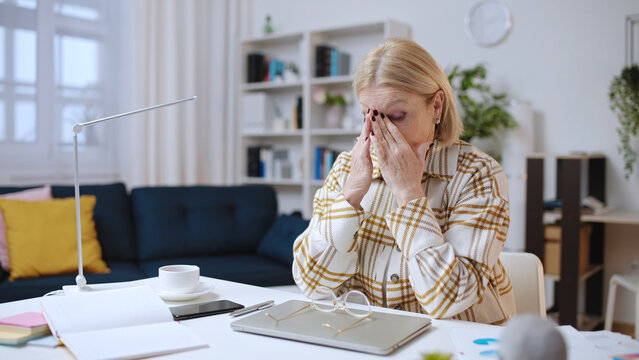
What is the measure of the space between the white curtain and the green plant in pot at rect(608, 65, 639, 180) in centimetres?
276

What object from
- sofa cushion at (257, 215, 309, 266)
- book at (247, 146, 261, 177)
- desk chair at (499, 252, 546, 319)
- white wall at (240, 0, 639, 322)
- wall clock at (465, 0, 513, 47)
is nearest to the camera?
desk chair at (499, 252, 546, 319)

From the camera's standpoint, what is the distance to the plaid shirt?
115 cm

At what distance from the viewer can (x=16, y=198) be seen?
2.71 meters

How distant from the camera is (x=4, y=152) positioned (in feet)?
10.7

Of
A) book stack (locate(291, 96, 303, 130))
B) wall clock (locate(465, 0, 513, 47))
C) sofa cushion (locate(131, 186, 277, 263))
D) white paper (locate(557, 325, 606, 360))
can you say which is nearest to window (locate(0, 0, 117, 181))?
sofa cushion (locate(131, 186, 277, 263))

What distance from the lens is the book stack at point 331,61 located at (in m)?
3.99

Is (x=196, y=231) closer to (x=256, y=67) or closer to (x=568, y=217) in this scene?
(x=256, y=67)

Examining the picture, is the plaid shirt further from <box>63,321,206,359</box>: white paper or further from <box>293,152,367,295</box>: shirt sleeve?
<box>63,321,206,359</box>: white paper

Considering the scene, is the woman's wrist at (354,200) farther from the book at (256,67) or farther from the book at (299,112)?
the book at (256,67)

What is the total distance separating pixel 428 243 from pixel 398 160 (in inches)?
8.6

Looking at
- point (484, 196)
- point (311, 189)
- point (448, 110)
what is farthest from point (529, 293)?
point (311, 189)

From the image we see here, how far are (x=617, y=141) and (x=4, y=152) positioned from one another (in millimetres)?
3494

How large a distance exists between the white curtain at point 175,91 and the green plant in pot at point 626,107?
9.05 ft

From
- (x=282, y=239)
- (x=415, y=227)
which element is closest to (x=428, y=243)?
(x=415, y=227)
